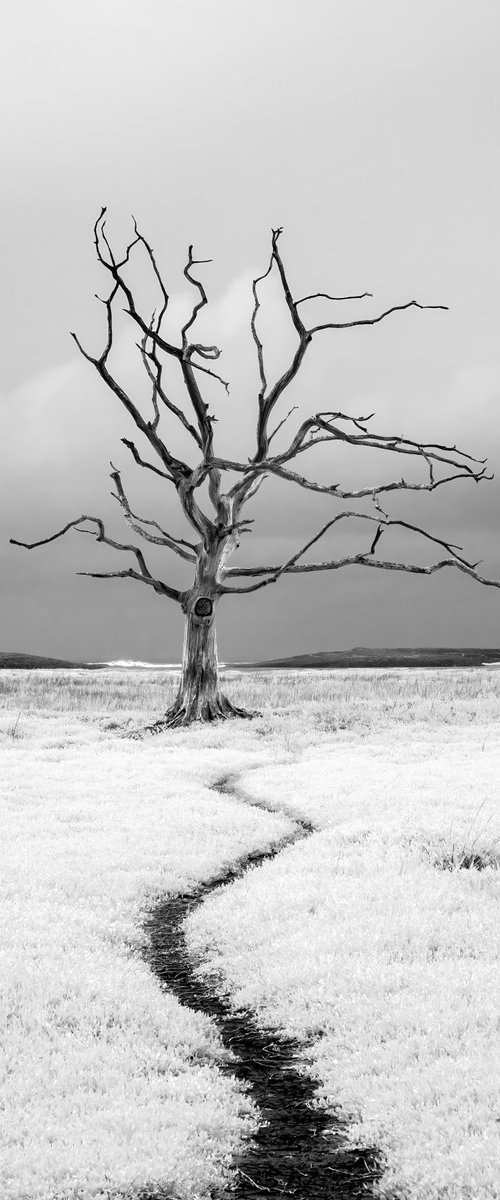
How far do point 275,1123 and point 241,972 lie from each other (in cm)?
353

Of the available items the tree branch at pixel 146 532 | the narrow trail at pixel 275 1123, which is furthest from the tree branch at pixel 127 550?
the narrow trail at pixel 275 1123

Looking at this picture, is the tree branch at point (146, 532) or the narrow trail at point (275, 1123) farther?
the tree branch at point (146, 532)

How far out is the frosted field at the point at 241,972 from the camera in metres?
6.98

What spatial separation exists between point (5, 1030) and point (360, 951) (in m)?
4.66

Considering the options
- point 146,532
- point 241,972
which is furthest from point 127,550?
point 241,972

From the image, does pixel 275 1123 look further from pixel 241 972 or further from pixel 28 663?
pixel 28 663

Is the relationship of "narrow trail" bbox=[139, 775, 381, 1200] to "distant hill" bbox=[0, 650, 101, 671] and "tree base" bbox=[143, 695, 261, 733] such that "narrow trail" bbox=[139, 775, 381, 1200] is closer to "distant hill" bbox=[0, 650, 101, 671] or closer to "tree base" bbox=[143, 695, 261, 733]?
"tree base" bbox=[143, 695, 261, 733]

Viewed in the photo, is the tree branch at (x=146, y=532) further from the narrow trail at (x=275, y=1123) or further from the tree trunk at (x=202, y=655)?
the narrow trail at (x=275, y=1123)

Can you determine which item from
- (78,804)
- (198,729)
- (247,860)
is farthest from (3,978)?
(198,729)

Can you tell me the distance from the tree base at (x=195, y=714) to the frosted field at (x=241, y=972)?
14.6 meters

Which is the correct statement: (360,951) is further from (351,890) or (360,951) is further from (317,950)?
(351,890)

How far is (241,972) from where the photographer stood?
442 inches

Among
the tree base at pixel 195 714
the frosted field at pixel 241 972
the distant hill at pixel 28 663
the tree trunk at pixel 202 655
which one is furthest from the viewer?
the distant hill at pixel 28 663

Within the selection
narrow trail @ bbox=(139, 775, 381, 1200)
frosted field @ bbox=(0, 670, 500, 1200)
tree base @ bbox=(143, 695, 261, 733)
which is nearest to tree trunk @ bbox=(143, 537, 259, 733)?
tree base @ bbox=(143, 695, 261, 733)
